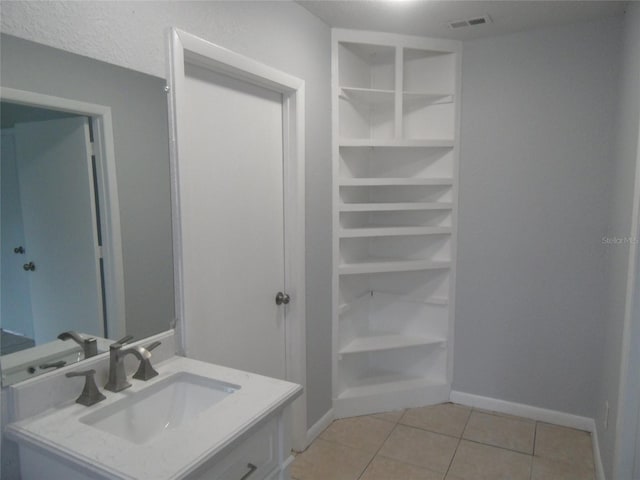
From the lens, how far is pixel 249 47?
79.7 inches

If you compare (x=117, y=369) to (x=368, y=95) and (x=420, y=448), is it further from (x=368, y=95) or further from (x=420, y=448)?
(x=368, y=95)

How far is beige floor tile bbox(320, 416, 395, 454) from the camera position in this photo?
8.86ft

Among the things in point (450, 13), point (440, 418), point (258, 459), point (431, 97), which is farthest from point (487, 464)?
point (450, 13)

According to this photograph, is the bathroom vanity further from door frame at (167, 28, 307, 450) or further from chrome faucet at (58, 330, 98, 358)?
door frame at (167, 28, 307, 450)

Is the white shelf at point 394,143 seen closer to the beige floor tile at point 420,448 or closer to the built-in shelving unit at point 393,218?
the built-in shelving unit at point 393,218

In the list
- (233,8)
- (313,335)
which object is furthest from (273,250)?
(233,8)

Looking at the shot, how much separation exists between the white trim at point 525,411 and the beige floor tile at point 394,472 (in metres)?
0.88

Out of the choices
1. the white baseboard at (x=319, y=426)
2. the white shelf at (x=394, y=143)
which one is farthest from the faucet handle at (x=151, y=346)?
the white shelf at (x=394, y=143)

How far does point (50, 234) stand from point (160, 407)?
2.13 feet

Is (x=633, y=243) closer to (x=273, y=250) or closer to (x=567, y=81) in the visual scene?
(x=567, y=81)

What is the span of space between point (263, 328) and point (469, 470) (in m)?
1.37

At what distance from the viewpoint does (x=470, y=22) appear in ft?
8.64

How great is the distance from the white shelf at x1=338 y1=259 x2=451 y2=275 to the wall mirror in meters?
1.48

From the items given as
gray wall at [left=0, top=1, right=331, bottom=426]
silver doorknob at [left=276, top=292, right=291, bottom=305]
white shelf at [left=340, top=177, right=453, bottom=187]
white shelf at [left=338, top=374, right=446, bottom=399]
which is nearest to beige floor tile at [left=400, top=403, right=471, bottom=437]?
white shelf at [left=338, top=374, right=446, bottom=399]
